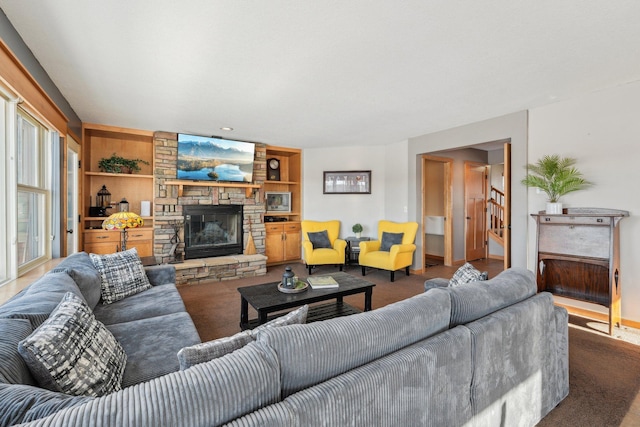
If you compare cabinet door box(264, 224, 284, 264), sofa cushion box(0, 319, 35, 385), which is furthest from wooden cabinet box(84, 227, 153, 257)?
sofa cushion box(0, 319, 35, 385)

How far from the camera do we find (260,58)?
2.37m

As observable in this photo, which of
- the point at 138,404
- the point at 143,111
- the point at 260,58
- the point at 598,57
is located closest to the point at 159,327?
the point at 138,404

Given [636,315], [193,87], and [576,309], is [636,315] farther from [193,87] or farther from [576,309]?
[193,87]

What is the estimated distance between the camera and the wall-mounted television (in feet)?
15.7

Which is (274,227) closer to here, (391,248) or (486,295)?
(391,248)

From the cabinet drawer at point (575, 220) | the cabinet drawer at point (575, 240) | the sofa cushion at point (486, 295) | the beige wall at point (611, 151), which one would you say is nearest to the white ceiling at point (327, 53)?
the beige wall at point (611, 151)

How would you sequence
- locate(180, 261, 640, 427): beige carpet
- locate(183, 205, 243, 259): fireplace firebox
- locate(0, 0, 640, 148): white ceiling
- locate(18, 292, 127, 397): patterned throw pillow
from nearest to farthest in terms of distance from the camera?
1. locate(18, 292, 127, 397): patterned throw pillow
2. locate(180, 261, 640, 427): beige carpet
3. locate(0, 0, 640, 148): white ceiling
4. locate(183, 205, 243, 259): fireplace firebox

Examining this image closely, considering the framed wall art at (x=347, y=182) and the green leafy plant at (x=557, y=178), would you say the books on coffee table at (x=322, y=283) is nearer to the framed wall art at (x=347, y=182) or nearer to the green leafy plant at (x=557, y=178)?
the green leafy plant at (x=557, y=178)

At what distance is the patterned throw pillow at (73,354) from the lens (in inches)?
38.7

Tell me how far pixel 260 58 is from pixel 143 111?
2.20 metres

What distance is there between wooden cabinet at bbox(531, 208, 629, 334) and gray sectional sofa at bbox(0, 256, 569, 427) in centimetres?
162

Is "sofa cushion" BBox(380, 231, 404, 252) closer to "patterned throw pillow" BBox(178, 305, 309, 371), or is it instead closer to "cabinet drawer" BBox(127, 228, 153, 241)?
"cabinet drawer" BBox(127, 228, 153, 241)

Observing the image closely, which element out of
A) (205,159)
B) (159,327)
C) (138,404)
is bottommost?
(159,327)

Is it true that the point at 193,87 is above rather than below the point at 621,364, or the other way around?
above
